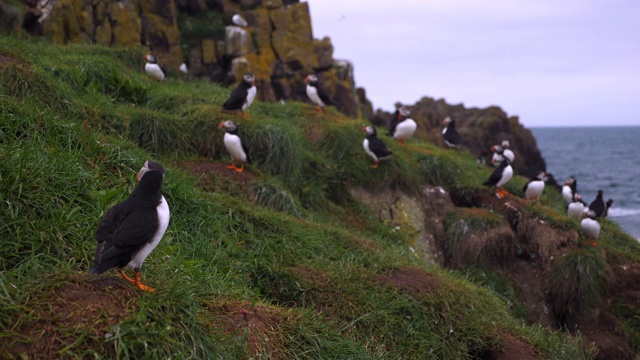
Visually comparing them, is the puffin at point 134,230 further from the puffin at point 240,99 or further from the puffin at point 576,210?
the puffin at point 576,210

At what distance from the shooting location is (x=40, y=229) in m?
4.50

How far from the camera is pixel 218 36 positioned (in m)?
14.9

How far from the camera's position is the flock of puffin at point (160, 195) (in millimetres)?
3707

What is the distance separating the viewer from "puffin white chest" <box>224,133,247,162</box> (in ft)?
26.3

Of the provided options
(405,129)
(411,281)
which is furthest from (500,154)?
(411,281)

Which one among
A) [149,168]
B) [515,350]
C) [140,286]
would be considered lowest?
[515,350]

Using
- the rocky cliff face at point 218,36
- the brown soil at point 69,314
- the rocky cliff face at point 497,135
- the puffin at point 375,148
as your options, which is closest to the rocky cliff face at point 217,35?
the rocky cliff face at point 218,36

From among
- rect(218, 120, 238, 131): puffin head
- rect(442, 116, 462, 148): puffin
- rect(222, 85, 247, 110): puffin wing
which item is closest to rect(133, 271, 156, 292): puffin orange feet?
rect(218, 120, 238, 131): puffin head

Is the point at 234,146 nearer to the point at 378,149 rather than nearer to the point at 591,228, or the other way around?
the point at 378,149

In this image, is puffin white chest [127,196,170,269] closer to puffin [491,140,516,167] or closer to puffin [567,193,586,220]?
puffin [567,193,586,220]

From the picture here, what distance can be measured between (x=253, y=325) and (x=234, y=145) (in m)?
3.92

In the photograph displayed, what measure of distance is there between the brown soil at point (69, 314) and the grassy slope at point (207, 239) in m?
0.01

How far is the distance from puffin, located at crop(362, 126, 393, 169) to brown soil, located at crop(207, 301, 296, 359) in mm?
5050

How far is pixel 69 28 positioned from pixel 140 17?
6.40 ft
